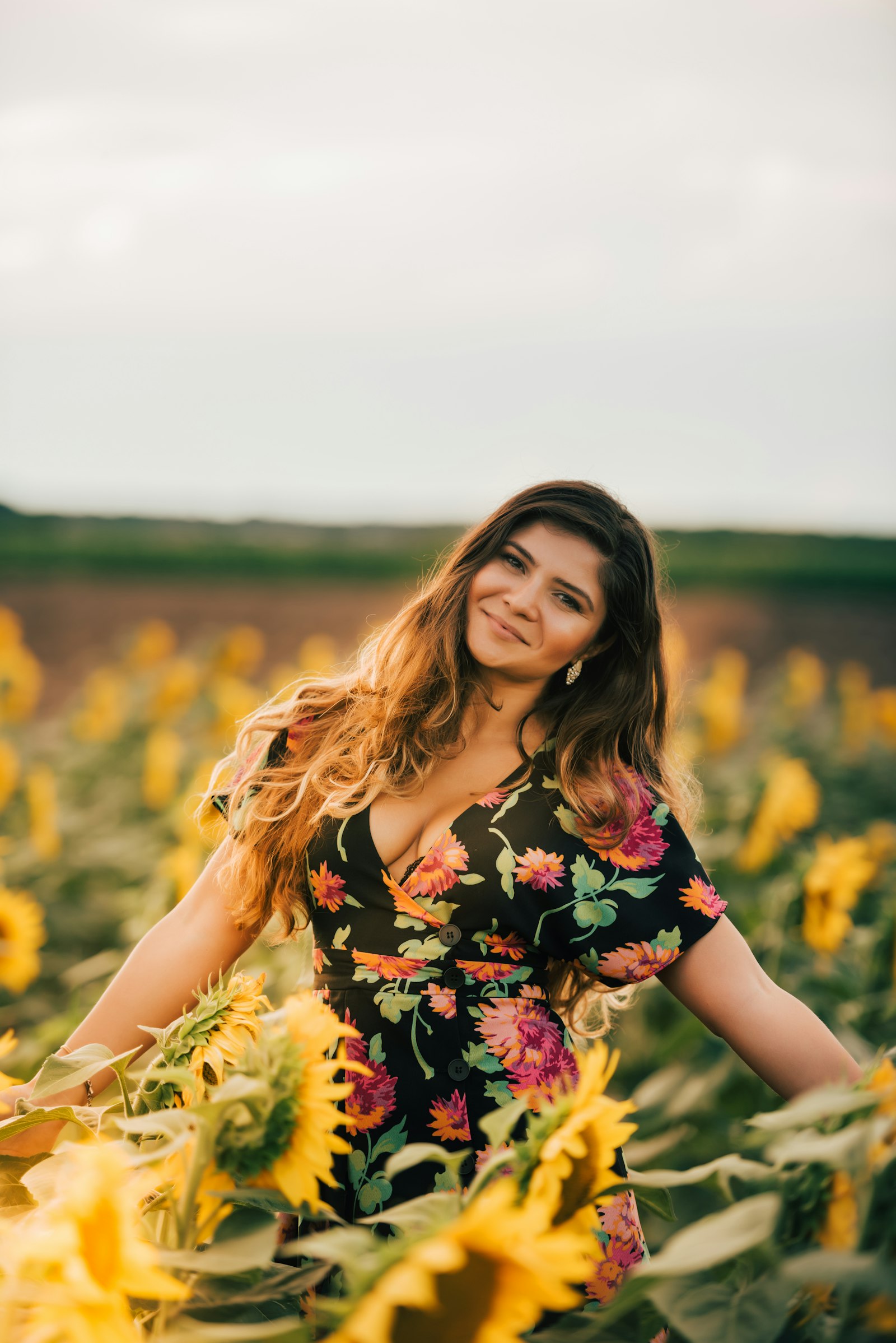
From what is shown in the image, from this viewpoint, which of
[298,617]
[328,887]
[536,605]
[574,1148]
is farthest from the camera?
[298,617]

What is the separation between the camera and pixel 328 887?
4.83 ft

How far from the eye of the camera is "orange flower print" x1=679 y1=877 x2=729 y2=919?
144 cm

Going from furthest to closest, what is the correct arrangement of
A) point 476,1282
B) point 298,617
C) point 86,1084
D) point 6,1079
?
point 298,617, point 86,1084, point 6,1079, point 476,1282

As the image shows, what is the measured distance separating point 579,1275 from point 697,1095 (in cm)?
226

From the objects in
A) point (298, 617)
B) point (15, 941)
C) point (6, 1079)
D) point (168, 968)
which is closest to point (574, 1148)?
point (6, 1079)

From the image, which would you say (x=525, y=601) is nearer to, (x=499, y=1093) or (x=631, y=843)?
(x=631, y=843)

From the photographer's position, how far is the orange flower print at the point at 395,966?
1.41 metres

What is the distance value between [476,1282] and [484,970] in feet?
2.74

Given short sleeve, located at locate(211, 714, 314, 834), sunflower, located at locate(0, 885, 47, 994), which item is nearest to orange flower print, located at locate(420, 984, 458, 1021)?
short sleeve, located at locate(211, 714, 314, 834)

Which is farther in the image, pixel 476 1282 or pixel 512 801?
pixel 512 801

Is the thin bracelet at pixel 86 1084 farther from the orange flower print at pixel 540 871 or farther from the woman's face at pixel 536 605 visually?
the woman's face at pixel 536 605

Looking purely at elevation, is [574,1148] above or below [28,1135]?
above

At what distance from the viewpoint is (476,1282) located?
1.97ft

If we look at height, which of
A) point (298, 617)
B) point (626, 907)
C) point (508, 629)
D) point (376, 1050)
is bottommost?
point (298, 617)
